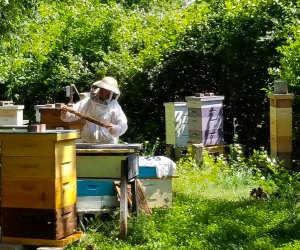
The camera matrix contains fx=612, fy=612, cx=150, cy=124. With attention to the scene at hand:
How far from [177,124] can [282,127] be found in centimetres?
212

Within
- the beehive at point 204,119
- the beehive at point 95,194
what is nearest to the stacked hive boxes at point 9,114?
the beehive at point 204,119

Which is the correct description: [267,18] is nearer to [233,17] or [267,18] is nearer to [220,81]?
[233,17]

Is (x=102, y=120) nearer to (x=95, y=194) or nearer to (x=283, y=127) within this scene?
(x=95, y=194)

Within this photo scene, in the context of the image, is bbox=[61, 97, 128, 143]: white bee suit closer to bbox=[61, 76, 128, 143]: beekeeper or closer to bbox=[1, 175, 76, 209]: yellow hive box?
bbox=[61, 76, 128, 143]: beekeeper

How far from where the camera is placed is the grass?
202 inches

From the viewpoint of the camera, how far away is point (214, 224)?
556 centimetres

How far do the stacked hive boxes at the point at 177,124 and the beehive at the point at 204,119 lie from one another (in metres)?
0.31

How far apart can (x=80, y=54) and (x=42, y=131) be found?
786 cm

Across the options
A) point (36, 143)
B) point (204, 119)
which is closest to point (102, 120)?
point (36, 143)

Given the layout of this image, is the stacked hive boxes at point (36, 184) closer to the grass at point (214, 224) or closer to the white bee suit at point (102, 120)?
the grass at point (214, 224)

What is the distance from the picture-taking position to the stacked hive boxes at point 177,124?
9.64m

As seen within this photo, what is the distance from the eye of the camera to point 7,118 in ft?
30.2

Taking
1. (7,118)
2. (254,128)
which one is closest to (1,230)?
(7,118)

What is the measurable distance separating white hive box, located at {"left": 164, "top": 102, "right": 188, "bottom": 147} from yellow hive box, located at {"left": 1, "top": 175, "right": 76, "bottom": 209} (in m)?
4.82
